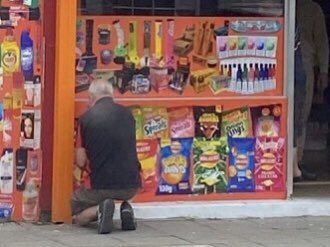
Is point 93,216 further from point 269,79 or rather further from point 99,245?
point 269,79

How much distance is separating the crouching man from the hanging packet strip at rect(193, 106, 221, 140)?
878 mm

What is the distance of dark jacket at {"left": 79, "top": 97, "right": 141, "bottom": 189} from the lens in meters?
9.51

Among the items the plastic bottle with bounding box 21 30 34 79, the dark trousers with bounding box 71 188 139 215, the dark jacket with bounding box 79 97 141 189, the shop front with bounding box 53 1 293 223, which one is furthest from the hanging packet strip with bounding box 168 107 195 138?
the plastic bottle with bounding box 21 30 34 79

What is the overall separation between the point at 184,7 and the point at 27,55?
1555mm

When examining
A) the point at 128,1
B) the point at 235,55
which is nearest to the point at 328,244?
the point at 235,55

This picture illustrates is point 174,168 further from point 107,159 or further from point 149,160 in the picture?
point 107,159

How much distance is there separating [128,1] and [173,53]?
632 millimetres

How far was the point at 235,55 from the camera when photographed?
1050cm

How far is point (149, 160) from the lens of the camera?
10.3 m

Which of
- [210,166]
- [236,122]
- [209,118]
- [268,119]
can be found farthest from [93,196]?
[268,119]

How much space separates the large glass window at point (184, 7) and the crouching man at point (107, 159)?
0.87 meters

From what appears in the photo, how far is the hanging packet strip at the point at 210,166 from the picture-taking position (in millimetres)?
10383

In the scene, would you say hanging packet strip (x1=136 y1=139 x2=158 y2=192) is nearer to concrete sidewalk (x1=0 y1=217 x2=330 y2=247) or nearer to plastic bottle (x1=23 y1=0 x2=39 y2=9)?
concrete sidewalk (x1=0 y1=217 x2=330 y2=247)

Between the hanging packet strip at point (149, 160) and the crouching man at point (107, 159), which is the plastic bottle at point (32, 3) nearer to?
the crouching man at point (107, 159)
